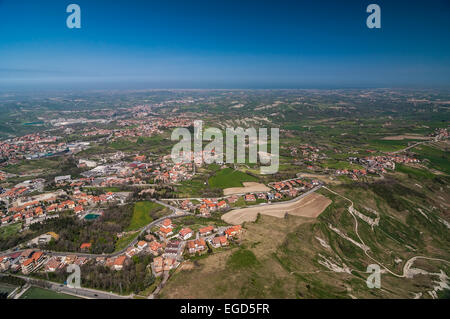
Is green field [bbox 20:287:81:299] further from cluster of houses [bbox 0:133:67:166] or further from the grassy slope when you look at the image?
cluster of houses [bbox 0:133:67:166]

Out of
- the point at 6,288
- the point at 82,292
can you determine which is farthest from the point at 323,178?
the point at 6,288

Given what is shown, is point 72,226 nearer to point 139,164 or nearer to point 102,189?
point 102,189

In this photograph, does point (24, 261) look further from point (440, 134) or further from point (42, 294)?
point (440, 134)

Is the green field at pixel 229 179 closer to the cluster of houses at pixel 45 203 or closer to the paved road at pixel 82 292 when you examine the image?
the cluster of houses at pixel 45 203

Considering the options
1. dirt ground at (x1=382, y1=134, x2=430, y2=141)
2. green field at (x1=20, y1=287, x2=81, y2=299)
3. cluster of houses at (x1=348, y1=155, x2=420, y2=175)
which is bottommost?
green field at (x1=20, y1=287, x2=81, y2=299)

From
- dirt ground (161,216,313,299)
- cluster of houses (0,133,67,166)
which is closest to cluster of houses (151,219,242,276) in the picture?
dirt ground (161,216,313,299)
